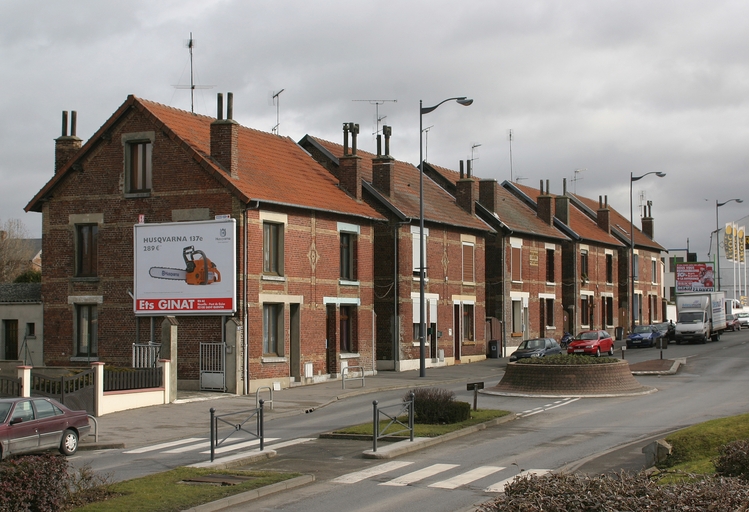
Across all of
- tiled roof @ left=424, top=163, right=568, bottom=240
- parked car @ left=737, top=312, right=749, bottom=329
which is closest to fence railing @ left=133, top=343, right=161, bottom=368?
tiled roof @ left=424, top=163, right=568, bottom=240

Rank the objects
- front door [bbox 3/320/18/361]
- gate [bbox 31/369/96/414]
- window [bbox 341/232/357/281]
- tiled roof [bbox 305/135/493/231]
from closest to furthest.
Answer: gate [bbox 31/369/96/414], front door [bbox 3/320/18/361], window [bbox 341/232/357/281], tiled roof [bbox 305/135/493/231]

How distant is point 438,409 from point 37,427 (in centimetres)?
870

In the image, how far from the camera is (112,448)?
20.8 meters

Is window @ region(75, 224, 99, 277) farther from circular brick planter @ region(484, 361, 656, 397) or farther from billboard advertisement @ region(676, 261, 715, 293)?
billboard advertisement @ region(676, 261, 715, 293)

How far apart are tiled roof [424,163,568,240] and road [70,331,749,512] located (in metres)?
21.8

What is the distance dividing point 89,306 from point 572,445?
2130cm

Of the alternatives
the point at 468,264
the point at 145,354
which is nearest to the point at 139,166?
the point at 145,354

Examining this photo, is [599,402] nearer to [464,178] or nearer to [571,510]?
[571,510]

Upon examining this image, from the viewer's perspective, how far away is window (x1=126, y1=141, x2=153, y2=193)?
109 feet

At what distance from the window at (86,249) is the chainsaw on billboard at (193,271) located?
3.34m

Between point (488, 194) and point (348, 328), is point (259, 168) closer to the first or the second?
point (348, 328)

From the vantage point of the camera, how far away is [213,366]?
31000 mm

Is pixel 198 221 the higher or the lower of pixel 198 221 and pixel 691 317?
the higher

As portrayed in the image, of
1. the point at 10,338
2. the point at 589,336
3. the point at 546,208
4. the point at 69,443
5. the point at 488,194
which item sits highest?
the point at 488,194
